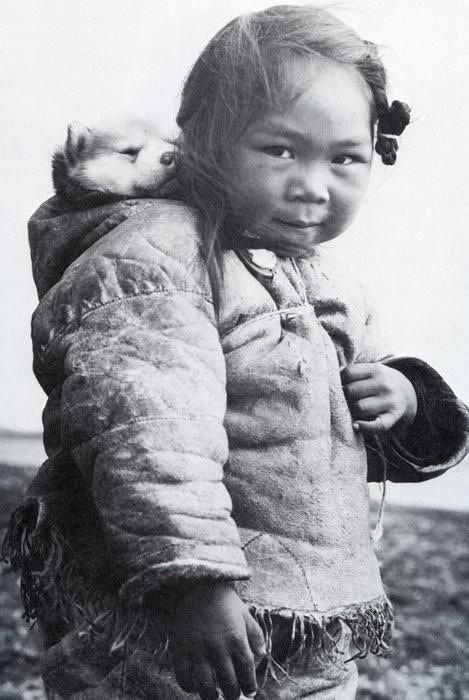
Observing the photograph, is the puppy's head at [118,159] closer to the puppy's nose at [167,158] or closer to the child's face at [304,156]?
the puppy's nose at [167,158]

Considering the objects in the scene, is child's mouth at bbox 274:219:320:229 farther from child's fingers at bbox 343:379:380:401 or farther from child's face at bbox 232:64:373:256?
child's fingers at bbox 343:379:380:401

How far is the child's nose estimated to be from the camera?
3.82ft

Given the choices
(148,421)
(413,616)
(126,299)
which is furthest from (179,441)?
(413,616)

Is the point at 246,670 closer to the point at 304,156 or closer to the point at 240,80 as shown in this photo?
the point at 304,156

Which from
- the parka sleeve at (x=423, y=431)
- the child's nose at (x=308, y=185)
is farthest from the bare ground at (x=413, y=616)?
the child's nose at (x=308, y=185)

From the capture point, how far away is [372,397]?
1.25m

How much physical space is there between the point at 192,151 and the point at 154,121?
0.11 metres

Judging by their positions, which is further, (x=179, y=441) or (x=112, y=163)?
(x=112, y=163)

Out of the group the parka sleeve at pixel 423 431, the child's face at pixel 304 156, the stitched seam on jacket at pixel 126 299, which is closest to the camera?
the stitched seam on jacket at pixel 126 299

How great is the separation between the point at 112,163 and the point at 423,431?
0.66 metres

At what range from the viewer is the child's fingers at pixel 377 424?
4.04ft

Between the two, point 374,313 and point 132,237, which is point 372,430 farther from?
point 132,237

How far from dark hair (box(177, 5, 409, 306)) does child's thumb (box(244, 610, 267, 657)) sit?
46 centimetres

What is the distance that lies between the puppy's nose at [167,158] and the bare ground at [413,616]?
1.64m
